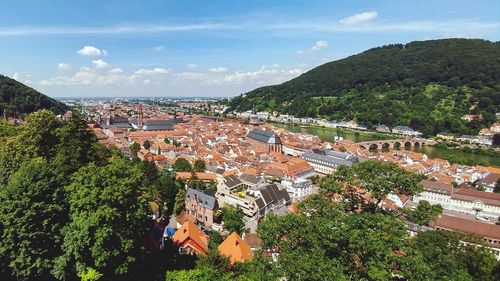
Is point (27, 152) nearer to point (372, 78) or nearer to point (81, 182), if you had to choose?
point (81, 182)

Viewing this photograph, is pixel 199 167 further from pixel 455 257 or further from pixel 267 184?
pixel 455 257


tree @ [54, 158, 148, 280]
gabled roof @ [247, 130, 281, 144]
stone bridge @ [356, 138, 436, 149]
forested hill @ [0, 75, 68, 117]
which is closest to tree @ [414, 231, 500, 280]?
tree @ [54, 158, 148, 280]

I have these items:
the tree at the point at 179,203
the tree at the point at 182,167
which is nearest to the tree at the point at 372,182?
the tree at the point at 179,203

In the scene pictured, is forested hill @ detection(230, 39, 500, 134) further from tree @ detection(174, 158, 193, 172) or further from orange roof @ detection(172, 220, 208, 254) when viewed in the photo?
orange roof @ detection(172, 220, 208, 254)

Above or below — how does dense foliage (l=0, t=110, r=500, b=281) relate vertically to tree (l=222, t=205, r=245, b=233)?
above

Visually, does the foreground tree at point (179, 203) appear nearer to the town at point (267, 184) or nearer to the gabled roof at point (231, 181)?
the town at point (267, 184)

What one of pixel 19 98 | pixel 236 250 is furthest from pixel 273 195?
pixel 19 98

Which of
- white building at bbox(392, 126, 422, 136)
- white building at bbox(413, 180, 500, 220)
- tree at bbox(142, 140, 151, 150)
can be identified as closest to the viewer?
white building at bbox(413, 180, 500, 220)
